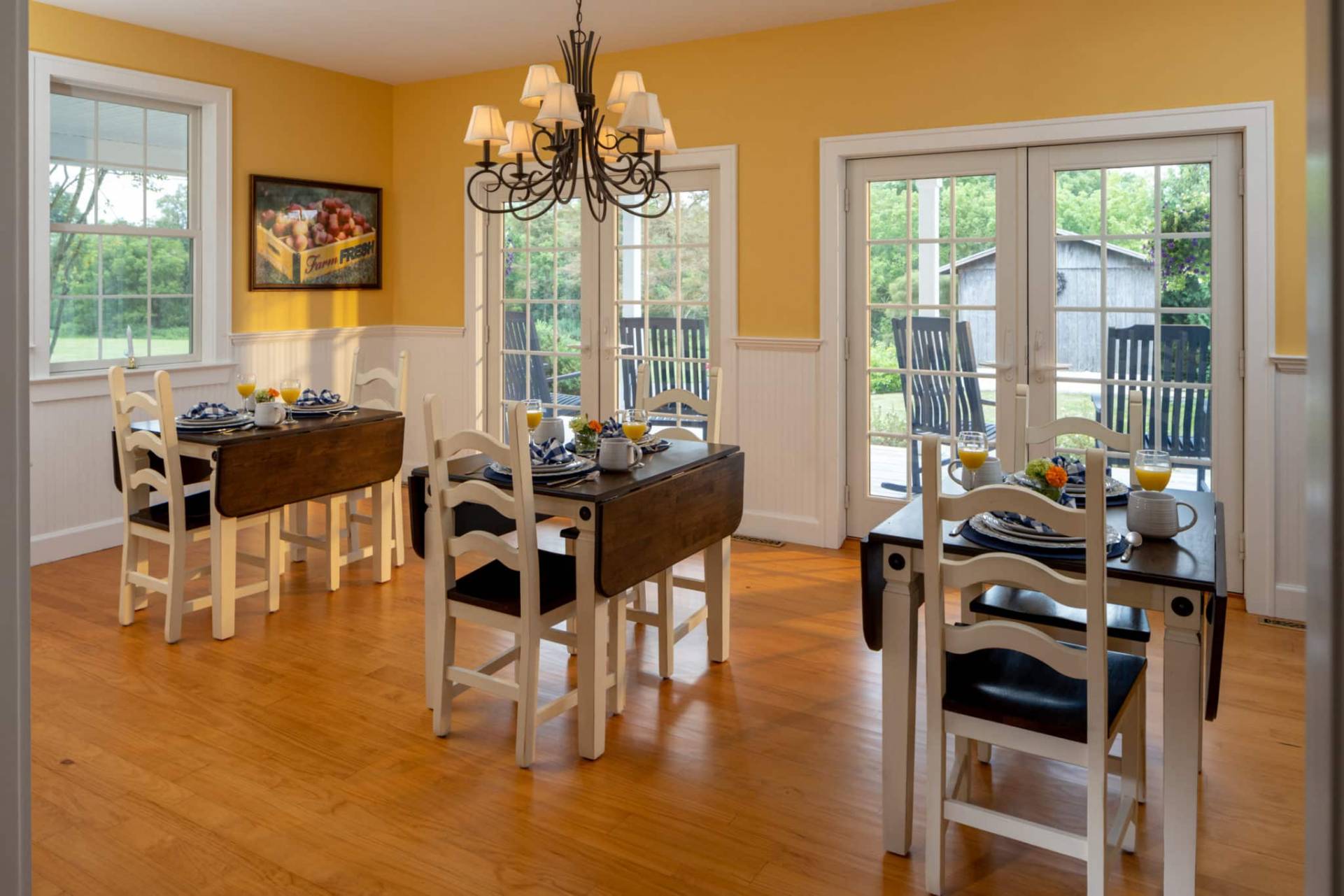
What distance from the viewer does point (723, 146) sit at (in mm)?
4898

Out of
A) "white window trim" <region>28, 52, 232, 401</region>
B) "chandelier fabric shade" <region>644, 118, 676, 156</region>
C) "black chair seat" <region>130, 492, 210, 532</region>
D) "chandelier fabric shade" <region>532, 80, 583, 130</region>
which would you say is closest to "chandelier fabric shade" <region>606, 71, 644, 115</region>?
"chandelier fabric shade" <region>644, 118, 676, 156</region>

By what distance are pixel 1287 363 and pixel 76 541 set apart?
17.7 feet

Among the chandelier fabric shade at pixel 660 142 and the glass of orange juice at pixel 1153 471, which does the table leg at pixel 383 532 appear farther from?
the glass of orange juice at pixel 1153 471

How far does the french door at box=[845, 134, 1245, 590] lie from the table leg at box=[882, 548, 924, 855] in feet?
6.37

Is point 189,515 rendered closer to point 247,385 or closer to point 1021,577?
point 247,385

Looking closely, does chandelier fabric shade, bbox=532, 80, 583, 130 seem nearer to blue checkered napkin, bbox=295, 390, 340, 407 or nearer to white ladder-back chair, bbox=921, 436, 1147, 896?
white ladder-back chair, bbox=921, 436, 1147, 896

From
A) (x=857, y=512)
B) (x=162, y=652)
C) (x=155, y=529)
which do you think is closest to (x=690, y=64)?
(x=857, y=512)

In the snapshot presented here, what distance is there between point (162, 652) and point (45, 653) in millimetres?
383

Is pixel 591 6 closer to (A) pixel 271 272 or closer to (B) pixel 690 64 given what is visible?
(B) pixel 690 64

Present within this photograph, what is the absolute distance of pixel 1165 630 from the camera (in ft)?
6.21

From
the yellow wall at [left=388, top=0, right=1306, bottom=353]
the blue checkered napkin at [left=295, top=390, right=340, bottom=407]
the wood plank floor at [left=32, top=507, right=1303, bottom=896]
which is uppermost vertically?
the yellow wall at [left=388, top=0, right=1306, bottom=353]

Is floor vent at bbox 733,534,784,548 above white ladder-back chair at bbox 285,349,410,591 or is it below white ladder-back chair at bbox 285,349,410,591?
below

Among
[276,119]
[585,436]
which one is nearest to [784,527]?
[585,436]

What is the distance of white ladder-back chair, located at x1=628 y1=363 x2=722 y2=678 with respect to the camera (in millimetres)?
3121
